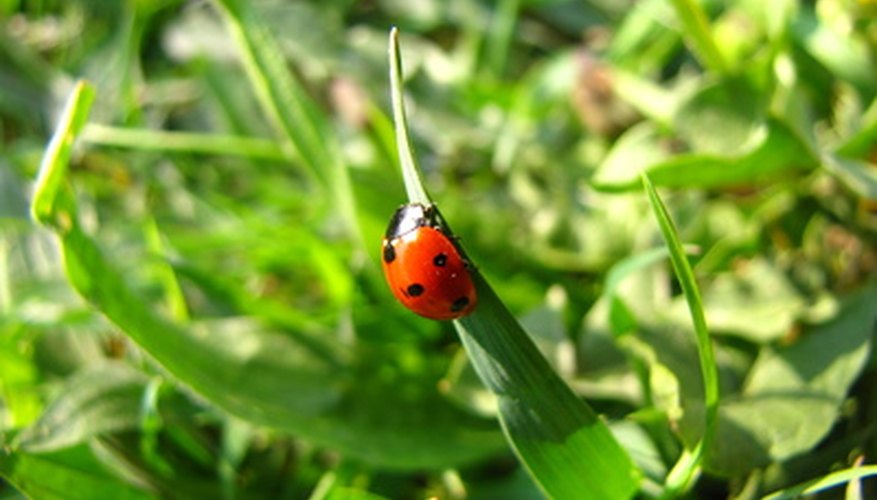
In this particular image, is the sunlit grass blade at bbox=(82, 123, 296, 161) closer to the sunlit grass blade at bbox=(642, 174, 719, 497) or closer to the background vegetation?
the background vegetation

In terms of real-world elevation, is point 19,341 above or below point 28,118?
below

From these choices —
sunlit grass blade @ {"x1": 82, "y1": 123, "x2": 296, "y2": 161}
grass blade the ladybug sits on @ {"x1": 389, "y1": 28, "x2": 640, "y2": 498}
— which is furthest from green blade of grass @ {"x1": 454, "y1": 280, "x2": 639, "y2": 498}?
sunlit grass blade @ {"x1": 82, "y1": 123, "x2": 296, "y2": 161}

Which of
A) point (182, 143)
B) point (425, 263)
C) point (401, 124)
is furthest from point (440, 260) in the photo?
point (182, 143)

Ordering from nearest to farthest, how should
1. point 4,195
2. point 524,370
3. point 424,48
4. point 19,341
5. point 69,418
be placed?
1. point 524,370
2. point 69,418
3. point 19,341
4. point 4,195
5. point 424,48

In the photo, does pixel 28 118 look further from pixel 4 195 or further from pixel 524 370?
pixel 524 370

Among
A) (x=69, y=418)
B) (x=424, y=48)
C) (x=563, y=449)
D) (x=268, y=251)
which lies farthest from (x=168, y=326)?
(x=424, y=48)

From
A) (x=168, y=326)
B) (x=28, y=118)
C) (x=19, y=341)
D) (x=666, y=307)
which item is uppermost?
(x=28, y=118)

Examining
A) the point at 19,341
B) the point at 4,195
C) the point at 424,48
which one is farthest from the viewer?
the point at 424,48
